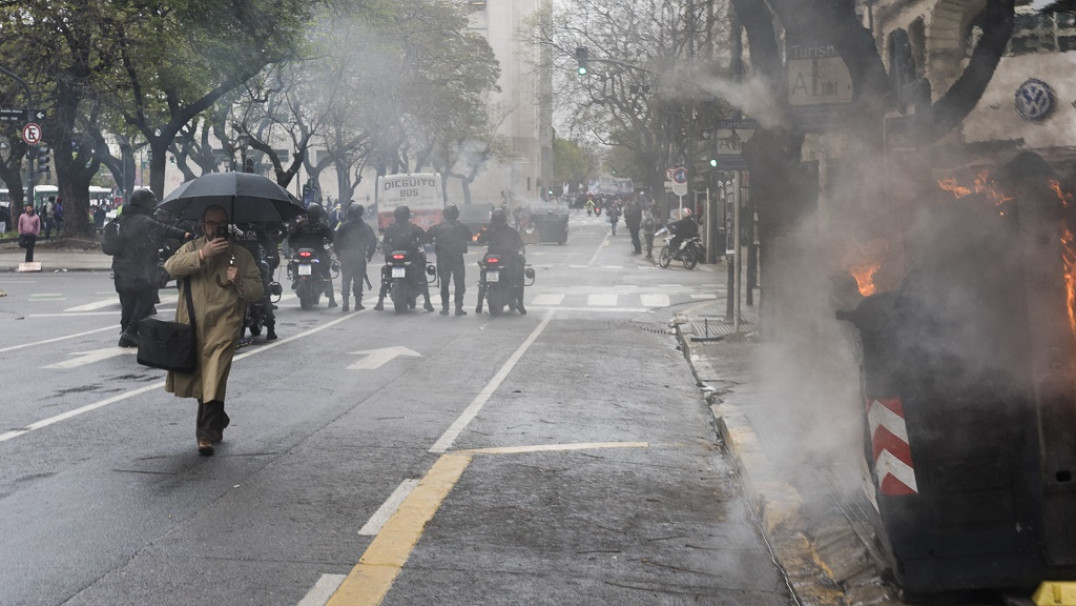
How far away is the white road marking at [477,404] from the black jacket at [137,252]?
428 cm

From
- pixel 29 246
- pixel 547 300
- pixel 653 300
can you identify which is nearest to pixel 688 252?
pixel 653 300

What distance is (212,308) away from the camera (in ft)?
26.8

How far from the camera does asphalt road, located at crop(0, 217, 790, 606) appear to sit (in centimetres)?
532

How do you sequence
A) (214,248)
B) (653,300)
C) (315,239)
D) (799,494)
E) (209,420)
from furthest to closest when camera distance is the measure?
(653,300), (315,239), (209,420), (214,248), (799,494)

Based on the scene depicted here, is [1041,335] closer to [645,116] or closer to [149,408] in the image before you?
[149,408]

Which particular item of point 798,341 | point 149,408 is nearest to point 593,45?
point 798,341

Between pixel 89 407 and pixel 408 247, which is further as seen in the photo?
pixel 408 247

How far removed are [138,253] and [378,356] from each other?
305cm

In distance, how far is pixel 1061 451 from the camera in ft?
15.5

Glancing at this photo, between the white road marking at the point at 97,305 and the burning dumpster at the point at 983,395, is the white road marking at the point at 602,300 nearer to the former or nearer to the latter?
the white road marking at the point at 97,305

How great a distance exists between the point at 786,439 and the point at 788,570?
9.54 feet

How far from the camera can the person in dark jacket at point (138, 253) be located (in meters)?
14.1

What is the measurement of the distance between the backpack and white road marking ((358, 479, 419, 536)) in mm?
8081

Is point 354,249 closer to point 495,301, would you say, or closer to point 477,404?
point 495,301
